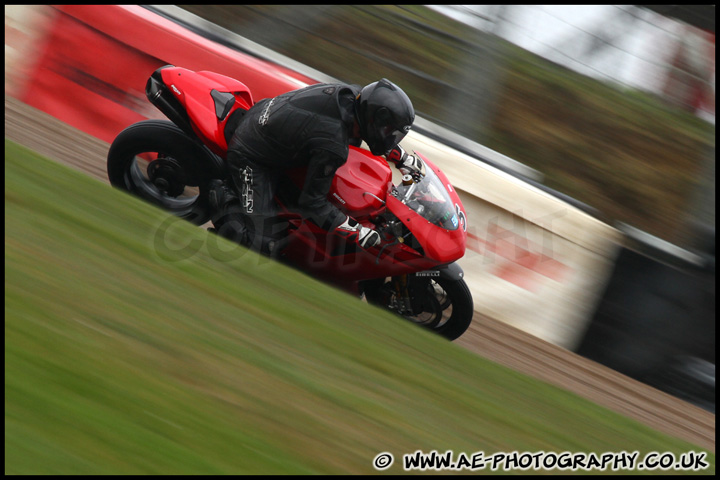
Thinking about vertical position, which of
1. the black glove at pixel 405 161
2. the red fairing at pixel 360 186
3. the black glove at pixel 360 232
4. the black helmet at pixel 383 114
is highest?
the black helmet at pixel 383 114

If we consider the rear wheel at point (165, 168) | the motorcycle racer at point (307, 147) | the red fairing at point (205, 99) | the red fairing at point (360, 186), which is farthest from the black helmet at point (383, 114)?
the rear wheel at point (165, 168)

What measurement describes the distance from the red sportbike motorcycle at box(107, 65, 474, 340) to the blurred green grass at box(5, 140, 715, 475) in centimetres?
36

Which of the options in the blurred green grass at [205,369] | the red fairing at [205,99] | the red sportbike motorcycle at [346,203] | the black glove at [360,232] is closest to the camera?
the blurred green grass at [205,369]

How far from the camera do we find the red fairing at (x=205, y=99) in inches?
210

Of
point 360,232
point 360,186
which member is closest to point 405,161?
point 360,186

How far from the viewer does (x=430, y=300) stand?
213 inches

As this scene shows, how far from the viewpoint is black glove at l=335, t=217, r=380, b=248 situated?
506 cm

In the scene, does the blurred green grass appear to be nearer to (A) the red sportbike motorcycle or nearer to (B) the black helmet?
(A) the red sportbike motorcycle

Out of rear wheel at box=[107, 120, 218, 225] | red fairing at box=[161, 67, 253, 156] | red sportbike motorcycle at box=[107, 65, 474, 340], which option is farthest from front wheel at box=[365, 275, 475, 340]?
red fairing at box=[161, 67, 253, 156]

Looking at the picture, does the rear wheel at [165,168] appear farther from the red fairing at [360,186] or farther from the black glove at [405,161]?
the black glove at [405,161]

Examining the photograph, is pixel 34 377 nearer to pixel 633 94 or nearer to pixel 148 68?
pixel 148 68

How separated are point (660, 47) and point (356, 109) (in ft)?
13.6

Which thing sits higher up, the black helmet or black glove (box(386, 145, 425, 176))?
the black helmet

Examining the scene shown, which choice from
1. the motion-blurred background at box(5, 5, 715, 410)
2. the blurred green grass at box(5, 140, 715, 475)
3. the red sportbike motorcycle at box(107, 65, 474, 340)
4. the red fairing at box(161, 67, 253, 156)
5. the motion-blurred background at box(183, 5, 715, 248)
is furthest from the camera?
the motion-blurred background at box(183, 5, 715, 248)
